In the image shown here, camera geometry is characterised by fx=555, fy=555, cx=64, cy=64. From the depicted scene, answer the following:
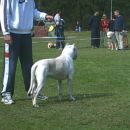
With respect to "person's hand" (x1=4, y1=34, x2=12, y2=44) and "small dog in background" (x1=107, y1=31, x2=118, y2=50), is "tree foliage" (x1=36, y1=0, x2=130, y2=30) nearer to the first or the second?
"small dog in background" (x1=107, y1=31, x2=118, y2=50)

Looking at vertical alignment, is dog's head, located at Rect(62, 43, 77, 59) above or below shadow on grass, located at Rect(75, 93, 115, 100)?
above

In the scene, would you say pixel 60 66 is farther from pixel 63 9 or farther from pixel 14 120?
pixel 63 9

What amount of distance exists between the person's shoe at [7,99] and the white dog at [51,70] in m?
0.35

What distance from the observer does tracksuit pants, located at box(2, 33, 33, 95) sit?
932 centimetres

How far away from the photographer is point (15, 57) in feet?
30.8

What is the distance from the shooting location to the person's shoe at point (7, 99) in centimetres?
924

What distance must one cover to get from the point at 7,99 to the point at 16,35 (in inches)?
42.7

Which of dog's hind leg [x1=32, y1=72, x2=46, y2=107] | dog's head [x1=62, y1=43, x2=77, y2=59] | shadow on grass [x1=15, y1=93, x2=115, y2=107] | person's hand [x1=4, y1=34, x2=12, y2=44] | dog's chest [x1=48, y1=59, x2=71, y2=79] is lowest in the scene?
shadow on grass [x1=15, y1=93, x2=115, y2=107]

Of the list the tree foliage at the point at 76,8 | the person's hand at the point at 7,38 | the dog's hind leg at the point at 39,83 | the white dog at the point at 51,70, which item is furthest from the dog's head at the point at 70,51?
the tree foliage at the point at 76,8

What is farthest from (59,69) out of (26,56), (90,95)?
(90,95)

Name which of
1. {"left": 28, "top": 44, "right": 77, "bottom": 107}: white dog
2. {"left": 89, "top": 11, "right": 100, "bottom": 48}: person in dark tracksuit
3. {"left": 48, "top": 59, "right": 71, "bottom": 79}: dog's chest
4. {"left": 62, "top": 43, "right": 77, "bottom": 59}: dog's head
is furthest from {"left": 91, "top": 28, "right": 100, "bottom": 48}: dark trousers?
{"left": 48, "top": 59, "right": 71, "bottom": 79}: dog's chest

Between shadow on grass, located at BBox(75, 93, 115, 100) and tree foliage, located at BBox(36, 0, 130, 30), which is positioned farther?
tree foliage, located at BBox(36, 0, 130, 30)

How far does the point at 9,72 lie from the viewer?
946 centimetres

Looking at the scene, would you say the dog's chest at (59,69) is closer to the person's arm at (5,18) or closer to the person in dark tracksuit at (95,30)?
the person's arm at (5,18)
